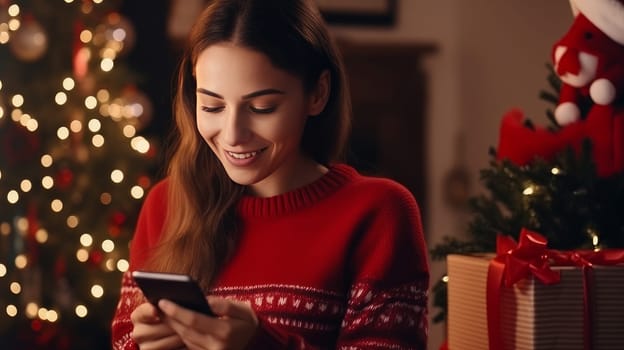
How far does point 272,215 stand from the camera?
1.70m

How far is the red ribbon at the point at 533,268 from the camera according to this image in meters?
1.82

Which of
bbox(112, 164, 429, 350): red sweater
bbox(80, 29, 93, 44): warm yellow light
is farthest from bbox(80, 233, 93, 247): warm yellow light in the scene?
bbox(112, 164, 429, 350): red sweater

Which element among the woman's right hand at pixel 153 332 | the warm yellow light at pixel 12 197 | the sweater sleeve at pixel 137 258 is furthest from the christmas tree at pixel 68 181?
the woman's right hand at pixel 153 332

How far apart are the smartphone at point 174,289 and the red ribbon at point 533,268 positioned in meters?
0.59

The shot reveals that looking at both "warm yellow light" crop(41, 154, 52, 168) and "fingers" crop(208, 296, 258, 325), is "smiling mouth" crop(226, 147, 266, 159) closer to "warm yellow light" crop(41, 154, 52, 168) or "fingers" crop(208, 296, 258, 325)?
"fingers" crop(208, 296, 258, 325)

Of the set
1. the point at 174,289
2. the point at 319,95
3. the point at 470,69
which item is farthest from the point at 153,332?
the point at 470,69

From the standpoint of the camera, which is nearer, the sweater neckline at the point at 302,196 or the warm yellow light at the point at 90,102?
the sweater neckline at the point at 302,196

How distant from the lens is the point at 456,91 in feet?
16.9

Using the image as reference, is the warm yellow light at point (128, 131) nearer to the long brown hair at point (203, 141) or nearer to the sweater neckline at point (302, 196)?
the long brown hair at point (203, 141)

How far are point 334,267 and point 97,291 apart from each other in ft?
8.62

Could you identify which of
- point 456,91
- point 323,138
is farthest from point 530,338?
point 456,91

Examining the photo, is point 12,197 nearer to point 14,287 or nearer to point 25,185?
point 25,185

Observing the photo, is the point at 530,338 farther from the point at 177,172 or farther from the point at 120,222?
the point at 120,222

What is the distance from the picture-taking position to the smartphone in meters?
1.41
